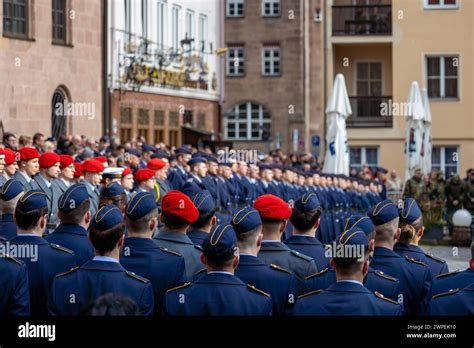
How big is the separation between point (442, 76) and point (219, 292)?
3922cm

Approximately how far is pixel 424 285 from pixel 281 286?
133 centimetres

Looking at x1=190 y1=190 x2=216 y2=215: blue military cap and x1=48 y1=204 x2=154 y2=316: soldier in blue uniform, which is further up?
x1=190 y1=190 x2=216 y2=215: blue military cap

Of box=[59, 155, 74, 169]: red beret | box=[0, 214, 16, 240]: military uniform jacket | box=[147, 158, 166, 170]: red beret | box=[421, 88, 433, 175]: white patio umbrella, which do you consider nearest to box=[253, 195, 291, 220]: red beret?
box=[0, 214, 16, 240]: military uniform jacket

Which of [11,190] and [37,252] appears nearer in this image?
[37,252]

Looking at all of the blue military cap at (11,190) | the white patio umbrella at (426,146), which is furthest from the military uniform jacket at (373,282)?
the white patio umbrella at (426,146)

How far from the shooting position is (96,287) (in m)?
7.25

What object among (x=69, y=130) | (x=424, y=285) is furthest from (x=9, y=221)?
(x=69, y=130)

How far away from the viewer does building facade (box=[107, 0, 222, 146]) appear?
34188 millimetres

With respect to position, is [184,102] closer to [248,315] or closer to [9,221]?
[9,221]

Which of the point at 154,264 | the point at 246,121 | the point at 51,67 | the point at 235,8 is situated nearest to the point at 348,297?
the point at 154,264

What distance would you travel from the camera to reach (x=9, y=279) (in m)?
7.51

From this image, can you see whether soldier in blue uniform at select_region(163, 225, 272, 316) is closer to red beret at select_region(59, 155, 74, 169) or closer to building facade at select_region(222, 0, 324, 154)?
red beret at select_region(59, 155, 74, 169)

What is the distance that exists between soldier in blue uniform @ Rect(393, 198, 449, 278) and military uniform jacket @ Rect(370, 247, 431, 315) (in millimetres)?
271

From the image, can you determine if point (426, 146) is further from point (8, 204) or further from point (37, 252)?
point (37, 252)
